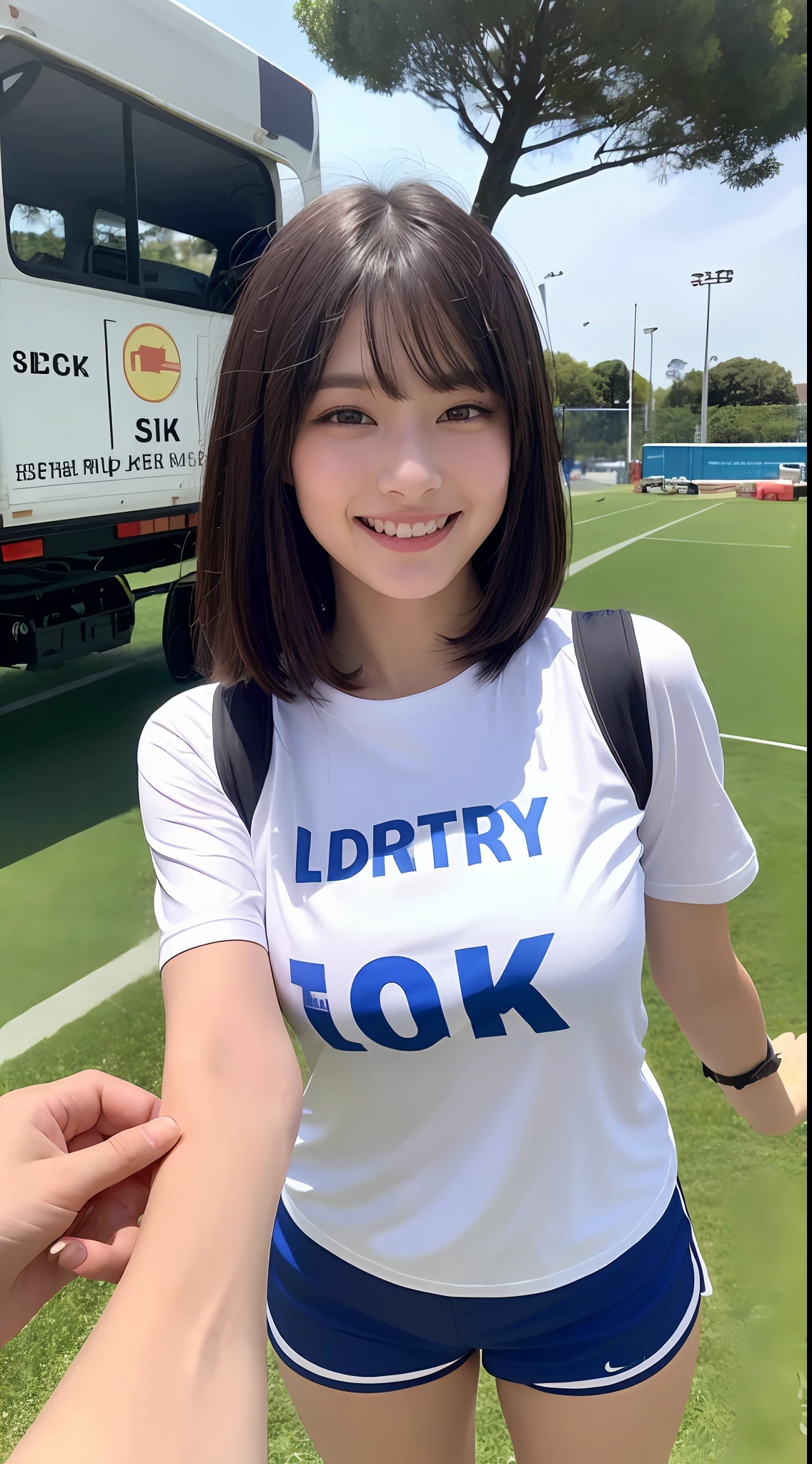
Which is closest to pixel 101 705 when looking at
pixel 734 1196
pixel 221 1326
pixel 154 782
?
pixel 734 1196

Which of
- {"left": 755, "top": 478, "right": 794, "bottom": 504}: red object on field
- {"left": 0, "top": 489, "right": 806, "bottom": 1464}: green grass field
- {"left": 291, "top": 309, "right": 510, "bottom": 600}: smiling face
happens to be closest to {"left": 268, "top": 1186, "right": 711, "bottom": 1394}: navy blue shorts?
{"left": 291, "top": 309, "right": 510, "bottom": 600}: smiling face

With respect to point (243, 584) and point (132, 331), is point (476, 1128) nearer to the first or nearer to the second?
point (243, 584)

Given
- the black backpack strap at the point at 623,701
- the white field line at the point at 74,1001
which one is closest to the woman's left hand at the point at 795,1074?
the black backpack strap at the point at 623,701

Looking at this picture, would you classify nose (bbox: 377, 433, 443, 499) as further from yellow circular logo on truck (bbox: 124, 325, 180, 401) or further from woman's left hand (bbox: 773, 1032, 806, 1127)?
yellow circular logo on truck (bbox: 124, 325, 180, 401)

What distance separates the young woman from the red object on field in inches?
761

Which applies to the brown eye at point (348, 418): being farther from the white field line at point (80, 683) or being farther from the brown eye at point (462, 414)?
the white field line at point (80, 683)

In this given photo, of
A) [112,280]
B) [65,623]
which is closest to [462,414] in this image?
[112,280]

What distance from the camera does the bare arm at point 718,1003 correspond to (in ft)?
3.23

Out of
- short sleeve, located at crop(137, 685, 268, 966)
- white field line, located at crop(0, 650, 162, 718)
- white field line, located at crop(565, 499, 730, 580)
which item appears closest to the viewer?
short sleeve, located at crop(137, 685, 268, 966)

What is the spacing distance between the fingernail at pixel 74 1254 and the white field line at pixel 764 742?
443cm

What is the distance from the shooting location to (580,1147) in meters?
0.87

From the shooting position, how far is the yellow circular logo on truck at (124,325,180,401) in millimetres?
4062

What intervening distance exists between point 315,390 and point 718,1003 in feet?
2.62

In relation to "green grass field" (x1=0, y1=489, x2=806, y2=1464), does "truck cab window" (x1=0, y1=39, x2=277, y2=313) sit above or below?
above
